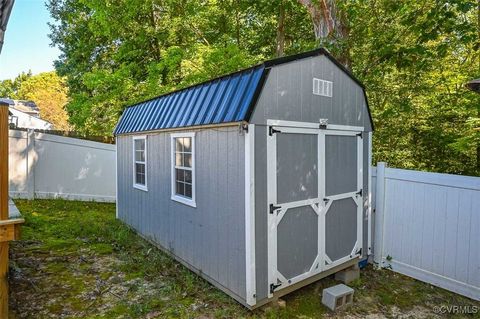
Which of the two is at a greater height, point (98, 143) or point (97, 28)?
point (97, 28)

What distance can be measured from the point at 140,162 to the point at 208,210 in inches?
110

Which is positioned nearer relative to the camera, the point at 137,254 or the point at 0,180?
the point at 0,180

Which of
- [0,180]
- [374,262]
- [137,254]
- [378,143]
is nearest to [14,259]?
[137,254]

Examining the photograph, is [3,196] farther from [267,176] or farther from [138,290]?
[267,176]

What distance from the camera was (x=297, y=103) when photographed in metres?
3.94

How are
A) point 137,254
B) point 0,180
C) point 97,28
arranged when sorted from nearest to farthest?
point 0,180
point 137,254
point 97,28

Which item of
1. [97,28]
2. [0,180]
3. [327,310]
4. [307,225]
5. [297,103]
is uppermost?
[97,28]

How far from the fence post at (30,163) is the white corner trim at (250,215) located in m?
8.55

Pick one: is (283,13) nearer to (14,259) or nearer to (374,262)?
(374,262)

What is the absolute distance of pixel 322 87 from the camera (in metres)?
4.27

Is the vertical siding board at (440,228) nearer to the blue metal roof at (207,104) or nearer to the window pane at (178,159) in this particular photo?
the blue metal roof at (207,104)

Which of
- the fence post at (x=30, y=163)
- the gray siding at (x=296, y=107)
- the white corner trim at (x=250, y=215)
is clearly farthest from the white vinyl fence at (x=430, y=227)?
the fence post at (x=30, y=163)

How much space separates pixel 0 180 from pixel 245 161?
7.59ft

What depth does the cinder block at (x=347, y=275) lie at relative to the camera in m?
4.61
